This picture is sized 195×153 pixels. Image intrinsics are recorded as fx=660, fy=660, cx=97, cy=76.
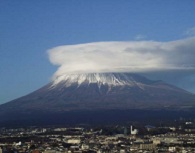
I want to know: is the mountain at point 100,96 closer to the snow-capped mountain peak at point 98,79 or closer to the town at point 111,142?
the snow-capped mountain peak at point 98,79

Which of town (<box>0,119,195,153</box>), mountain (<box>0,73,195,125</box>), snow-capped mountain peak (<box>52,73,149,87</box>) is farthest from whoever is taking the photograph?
snow-capped mountain peak (<box>52,73,149,87</box>)

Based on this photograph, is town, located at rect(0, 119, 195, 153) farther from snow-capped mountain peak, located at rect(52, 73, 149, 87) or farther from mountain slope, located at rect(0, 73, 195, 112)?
snow-capped mountain peak, located at rect(52, 73, 149, 87)

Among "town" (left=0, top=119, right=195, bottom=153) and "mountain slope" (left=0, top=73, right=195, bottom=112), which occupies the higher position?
"mountain slope" (left=0, top=73, right=195, bottom=112)

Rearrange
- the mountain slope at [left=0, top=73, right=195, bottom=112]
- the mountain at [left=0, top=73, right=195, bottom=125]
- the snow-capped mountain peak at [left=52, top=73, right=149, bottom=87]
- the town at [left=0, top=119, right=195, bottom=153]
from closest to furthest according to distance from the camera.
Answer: the town at [left=0, top=119, right=195, bottom=153]
the mountain at [left=0, top=73, right=195, bottom=125]
the mountain slope at [left=0, top=73, right=195, bottom=112]
the snow-capped mountain peak at [left=52, top=73, right=149, bottom=87]

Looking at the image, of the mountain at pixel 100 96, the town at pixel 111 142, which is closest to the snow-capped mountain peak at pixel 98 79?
the mountain at pixel 100 96

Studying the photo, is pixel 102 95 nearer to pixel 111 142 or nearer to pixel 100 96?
pixel 100 96

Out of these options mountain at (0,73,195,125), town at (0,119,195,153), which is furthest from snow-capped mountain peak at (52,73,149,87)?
town at (0,119,195,153)

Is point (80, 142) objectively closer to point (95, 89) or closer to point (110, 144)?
point (110, 144)

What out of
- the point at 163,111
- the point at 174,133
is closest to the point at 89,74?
the point at 163,111
